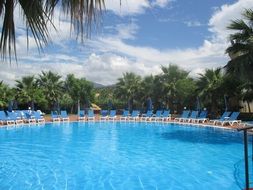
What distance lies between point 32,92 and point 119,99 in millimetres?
11445

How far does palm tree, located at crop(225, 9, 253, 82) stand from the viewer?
1493 centimetres

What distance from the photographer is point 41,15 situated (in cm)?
196

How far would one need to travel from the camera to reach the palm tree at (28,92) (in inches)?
1316

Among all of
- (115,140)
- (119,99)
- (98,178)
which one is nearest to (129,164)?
(98,178)

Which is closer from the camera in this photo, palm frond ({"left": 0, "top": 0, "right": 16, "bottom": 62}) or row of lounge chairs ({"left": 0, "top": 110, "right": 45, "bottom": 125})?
palm frond ({"left": 0, "top": 0, "right": 16, "bottom": 62})

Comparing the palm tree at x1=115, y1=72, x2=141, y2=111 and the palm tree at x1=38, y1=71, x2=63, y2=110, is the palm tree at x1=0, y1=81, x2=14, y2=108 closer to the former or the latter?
the palm tree at x1=38, y1=71, x2=63, y2=110

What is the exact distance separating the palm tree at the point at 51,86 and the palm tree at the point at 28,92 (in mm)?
1502

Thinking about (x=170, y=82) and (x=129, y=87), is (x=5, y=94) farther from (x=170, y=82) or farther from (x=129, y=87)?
(x=170, y=82)

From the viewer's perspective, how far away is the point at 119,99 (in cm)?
4091

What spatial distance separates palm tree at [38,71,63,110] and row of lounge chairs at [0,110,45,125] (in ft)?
34.4

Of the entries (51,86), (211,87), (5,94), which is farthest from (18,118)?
(211,87)

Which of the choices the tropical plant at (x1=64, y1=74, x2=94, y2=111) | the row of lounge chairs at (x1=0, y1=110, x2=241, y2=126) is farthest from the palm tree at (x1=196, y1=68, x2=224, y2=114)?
the tropical plant at (x1=64, y1=74, x2=94, y2=111)

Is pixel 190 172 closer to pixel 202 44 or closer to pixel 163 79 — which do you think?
pixel 202 44

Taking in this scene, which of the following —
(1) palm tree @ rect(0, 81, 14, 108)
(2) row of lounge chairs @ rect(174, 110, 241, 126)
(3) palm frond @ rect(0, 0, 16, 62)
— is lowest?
(2) row of lounge chairs @ rect(174, 110, 241, 126)
